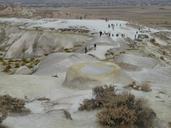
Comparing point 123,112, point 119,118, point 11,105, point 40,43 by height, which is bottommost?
point 40,43

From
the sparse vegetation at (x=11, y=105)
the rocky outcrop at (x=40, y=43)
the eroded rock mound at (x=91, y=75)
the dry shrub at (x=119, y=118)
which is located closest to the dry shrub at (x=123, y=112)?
the dry shrub at (x=119, y=118)

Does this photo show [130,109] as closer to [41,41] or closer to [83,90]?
[83,90]

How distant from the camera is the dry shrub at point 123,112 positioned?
14094mm

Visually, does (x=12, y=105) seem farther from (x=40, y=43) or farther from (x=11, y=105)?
(x=40, y=43)

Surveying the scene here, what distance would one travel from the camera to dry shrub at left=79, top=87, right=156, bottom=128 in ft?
46.2

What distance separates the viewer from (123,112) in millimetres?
14219

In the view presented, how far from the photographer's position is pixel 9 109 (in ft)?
52.0

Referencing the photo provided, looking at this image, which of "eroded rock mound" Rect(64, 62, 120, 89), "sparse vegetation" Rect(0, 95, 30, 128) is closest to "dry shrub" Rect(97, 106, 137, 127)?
"sparse vegetation" Rect(0, 95, 30, 128)

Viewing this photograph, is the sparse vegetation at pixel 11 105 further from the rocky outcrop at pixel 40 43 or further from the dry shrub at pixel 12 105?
the rocky outcrop at pixel 40 43

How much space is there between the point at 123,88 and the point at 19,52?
47.0 meters

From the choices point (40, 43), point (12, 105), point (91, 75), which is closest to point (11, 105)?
point (12, 105)

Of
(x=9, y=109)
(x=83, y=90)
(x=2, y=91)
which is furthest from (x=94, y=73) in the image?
(x=9, y=109)

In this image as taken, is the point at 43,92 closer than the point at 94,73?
Yes

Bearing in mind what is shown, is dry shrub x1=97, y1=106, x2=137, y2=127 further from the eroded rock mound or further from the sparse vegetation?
the eroded rock mound
